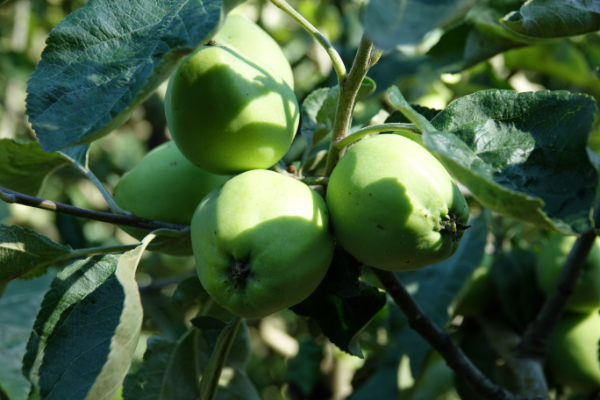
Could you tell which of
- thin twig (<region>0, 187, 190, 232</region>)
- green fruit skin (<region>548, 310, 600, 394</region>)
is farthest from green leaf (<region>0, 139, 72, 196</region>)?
green fruit skin (<region>548, 310, 600, 394</region>)

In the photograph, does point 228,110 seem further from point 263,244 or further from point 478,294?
point 478,294

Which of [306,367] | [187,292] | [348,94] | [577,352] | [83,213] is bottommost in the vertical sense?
[306,367]

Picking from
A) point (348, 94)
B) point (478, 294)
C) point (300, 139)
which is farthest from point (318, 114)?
point (478, 294)

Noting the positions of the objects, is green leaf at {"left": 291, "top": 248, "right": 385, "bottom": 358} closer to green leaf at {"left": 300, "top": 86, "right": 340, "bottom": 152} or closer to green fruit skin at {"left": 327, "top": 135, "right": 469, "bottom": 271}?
green fruit skin at {"left": 327, "top": 135, "right": 469, "bottom": 271}

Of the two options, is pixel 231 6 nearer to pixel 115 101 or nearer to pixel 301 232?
pixel 115 101

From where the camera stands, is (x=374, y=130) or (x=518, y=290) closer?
(x=374, y=130)

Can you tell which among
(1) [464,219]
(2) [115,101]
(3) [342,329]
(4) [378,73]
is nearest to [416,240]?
(1) [464,219]
